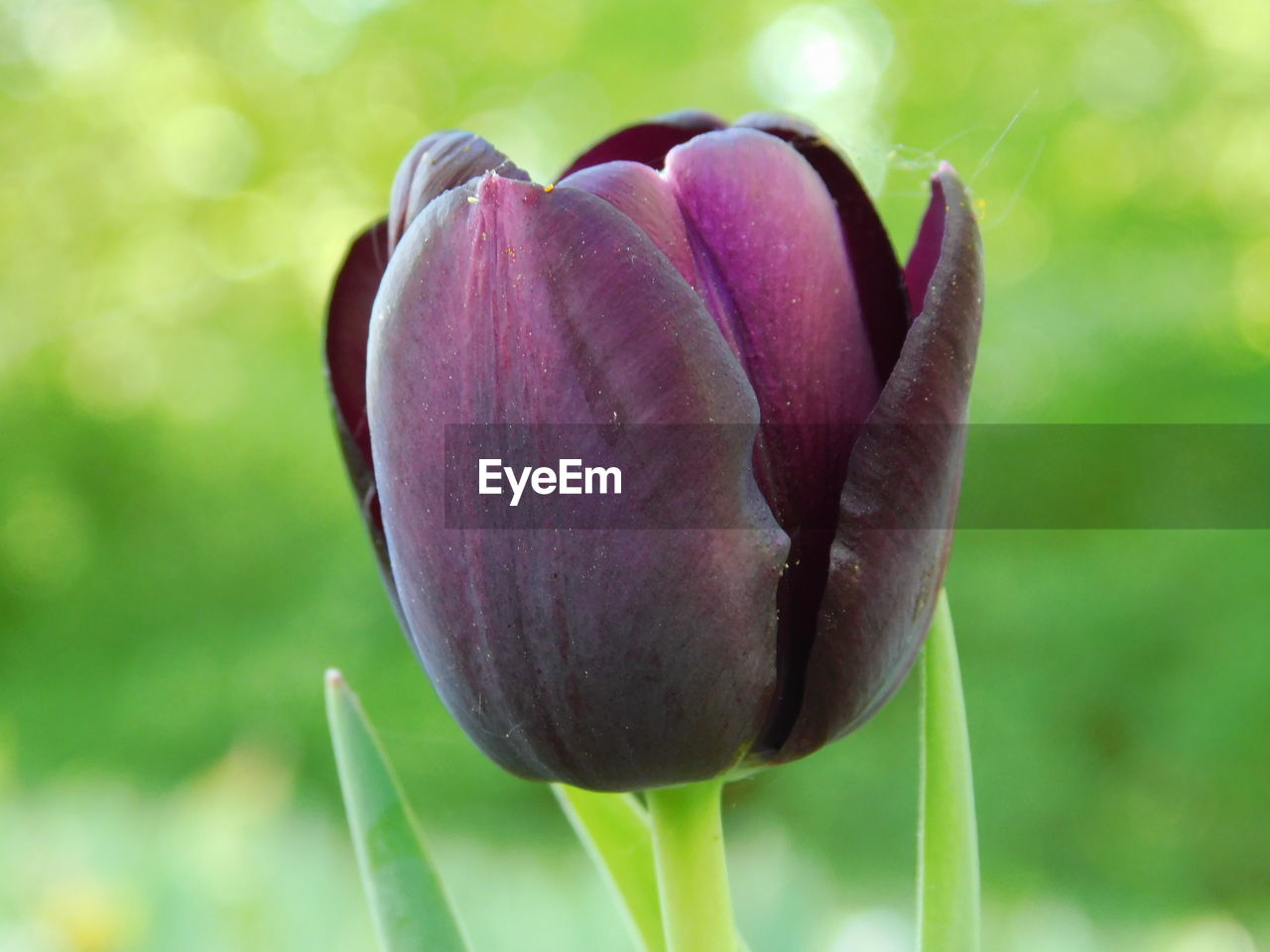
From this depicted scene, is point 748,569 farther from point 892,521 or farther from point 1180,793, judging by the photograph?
point 1180,793

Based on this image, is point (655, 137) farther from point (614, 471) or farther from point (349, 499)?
point (349, 499)

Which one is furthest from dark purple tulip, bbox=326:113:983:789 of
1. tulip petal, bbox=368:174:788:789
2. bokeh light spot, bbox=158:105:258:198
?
bokeh light spot, bbox=158:105:258:198

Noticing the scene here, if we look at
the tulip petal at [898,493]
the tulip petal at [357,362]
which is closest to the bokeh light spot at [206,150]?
the tulip petal at [357,362]

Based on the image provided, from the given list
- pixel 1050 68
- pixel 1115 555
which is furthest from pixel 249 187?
pixel 1115 555

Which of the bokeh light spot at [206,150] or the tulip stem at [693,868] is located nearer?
the tulip stem at [693,868]

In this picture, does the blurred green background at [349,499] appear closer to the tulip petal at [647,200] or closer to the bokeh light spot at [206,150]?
the bokeh light spot at [206,150]
